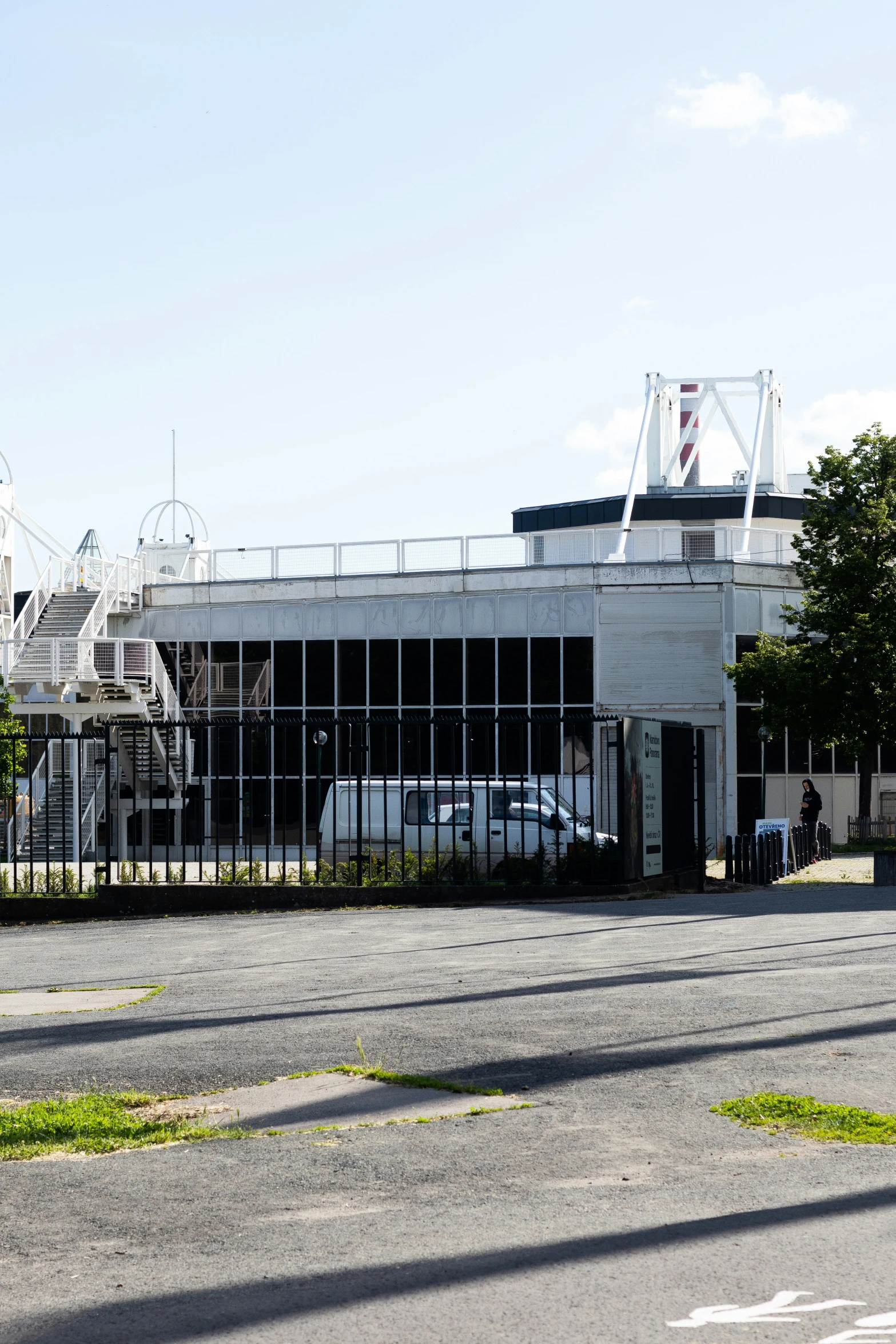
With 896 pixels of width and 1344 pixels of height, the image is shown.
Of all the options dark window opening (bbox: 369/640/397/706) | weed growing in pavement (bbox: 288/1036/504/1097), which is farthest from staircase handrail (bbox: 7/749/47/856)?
weed growing in pavement (bbox: 288/1036/504/1097)

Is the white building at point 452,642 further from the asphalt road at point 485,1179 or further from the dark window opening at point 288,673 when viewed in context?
the asphalt road at point 485,1179

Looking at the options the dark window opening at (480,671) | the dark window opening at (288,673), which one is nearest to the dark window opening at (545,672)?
the dark window opening at (480,671)

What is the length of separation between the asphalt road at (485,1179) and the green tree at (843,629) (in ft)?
78.3

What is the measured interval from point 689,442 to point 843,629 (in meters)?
32.8

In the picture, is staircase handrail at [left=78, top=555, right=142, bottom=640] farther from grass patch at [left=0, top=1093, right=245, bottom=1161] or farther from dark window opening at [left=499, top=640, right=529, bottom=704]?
grass patch at [left=0, top=1093, right=245, bottom=1161]

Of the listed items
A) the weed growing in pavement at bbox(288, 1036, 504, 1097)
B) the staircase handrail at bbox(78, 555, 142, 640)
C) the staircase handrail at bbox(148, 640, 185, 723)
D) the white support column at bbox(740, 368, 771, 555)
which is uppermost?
the white support column at bbox(740, 368, 771, 555)

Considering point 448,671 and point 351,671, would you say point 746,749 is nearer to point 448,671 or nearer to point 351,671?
point 448,671

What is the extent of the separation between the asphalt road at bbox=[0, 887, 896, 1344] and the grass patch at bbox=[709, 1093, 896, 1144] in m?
0.15

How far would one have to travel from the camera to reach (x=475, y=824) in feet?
65.1

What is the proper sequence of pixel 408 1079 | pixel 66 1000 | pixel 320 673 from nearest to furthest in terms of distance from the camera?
pixel 408 1079
pixel 66 1000
pixel 320 673

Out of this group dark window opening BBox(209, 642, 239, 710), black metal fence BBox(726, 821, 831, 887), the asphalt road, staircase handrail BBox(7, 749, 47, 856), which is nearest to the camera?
the asphalt road

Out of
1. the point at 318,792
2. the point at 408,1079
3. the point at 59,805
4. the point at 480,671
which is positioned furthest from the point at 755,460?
the point at 408,1079

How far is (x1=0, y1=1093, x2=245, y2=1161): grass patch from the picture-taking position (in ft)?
21.0

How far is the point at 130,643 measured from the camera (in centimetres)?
3831
